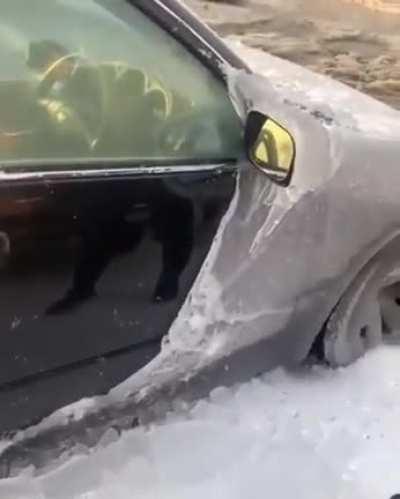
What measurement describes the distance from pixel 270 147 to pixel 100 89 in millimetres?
561

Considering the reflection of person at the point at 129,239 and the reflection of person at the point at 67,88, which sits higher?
the reflection of person at the point at 67,88

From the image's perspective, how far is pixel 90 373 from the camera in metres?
3.28

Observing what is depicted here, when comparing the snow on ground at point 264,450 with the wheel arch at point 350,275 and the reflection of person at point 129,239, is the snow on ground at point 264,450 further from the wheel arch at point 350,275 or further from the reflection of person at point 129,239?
the reflection of person at point 129,239

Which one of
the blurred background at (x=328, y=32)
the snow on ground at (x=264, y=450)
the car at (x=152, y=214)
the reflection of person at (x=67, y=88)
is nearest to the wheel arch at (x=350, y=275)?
the car at (x=152, y=214)

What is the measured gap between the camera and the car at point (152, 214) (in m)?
3.04

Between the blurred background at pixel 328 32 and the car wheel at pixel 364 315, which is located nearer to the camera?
the car wheel at pixel 364 315

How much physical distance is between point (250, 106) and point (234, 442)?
1.07m

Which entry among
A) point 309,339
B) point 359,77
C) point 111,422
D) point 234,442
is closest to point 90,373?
point 111,422

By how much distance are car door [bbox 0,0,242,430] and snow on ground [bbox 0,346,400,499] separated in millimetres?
289

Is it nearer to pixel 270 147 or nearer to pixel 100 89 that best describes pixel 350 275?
pixel 270 147

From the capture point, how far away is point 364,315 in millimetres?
3979

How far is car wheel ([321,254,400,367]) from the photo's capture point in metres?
3.85

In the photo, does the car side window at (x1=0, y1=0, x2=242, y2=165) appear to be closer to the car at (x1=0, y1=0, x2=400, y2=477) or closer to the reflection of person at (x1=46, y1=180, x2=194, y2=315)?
the car at (x1=0, y1=0, x2=400, y2=477)

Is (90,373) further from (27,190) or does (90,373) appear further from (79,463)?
(27,190)
